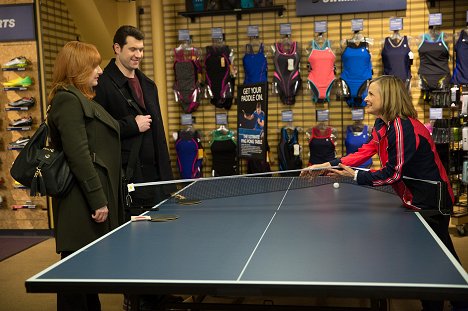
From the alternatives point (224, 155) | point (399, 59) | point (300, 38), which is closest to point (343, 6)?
point (300, 38)

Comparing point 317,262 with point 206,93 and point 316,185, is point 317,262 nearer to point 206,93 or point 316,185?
point 316,185

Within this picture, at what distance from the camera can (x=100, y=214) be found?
9.27 ft

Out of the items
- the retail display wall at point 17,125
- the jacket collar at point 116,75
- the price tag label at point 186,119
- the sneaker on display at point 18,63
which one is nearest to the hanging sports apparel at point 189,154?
the price tag label at point 186,119

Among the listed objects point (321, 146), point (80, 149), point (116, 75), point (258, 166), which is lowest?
point (258, 166)

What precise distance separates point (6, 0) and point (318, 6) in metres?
3.86

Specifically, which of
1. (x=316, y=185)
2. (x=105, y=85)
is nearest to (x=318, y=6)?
(x=316, y=185)

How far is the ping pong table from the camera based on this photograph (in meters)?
1.87

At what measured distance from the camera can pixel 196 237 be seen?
8.51 feet

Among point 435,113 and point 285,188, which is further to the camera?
point 435,113

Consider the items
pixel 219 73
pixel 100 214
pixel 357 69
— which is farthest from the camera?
pixel 219 73

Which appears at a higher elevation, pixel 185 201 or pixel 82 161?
pixel 82 161

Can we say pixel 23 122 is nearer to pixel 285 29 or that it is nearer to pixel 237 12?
pixel 237 12

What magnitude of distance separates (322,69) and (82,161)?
4.70 m

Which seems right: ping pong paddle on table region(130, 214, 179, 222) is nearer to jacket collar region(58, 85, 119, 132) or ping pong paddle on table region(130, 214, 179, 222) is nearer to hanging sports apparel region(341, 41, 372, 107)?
jacket collar region(58, 85, 119, 132)
